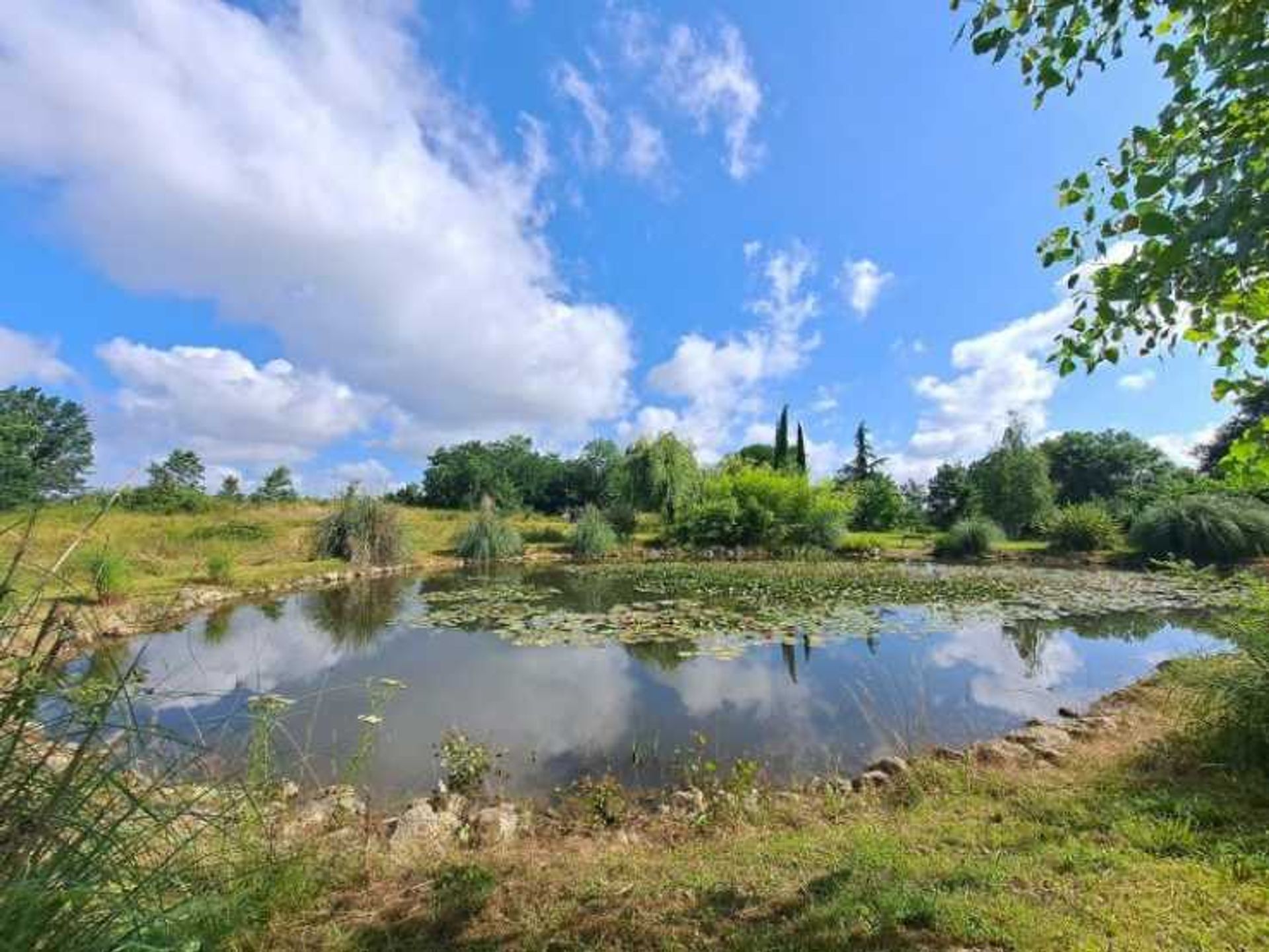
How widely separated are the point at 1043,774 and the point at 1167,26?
374 cm

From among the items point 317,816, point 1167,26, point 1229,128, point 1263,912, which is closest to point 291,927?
point 317,816

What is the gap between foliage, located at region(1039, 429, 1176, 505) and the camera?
3388 cm

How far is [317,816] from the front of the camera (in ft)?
10.5

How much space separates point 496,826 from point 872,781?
91.8 inches

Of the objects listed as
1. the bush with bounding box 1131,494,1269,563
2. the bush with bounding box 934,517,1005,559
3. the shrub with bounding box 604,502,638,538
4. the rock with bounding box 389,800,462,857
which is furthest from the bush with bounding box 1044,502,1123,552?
the rock with bounding box 389,800,462,857

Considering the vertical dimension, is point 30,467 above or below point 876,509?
below

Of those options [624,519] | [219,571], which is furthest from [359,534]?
[624,519]

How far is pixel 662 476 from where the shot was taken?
2280cm

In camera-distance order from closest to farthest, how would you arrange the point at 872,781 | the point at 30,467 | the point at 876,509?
the point at 30,467, the point at 872,781, the point at 876,509

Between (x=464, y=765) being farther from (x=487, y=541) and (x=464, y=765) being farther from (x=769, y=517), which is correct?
(x=769, y=517)

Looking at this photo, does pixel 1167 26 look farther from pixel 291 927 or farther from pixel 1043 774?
pixel 291 927

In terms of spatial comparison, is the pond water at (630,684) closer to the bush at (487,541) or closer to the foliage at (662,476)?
the bush at (487,541)

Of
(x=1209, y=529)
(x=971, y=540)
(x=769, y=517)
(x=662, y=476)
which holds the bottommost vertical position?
(x=971, y=540)

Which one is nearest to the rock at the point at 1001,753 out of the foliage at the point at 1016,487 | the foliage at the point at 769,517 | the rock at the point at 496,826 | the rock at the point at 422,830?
the rock at the point at 496,826
